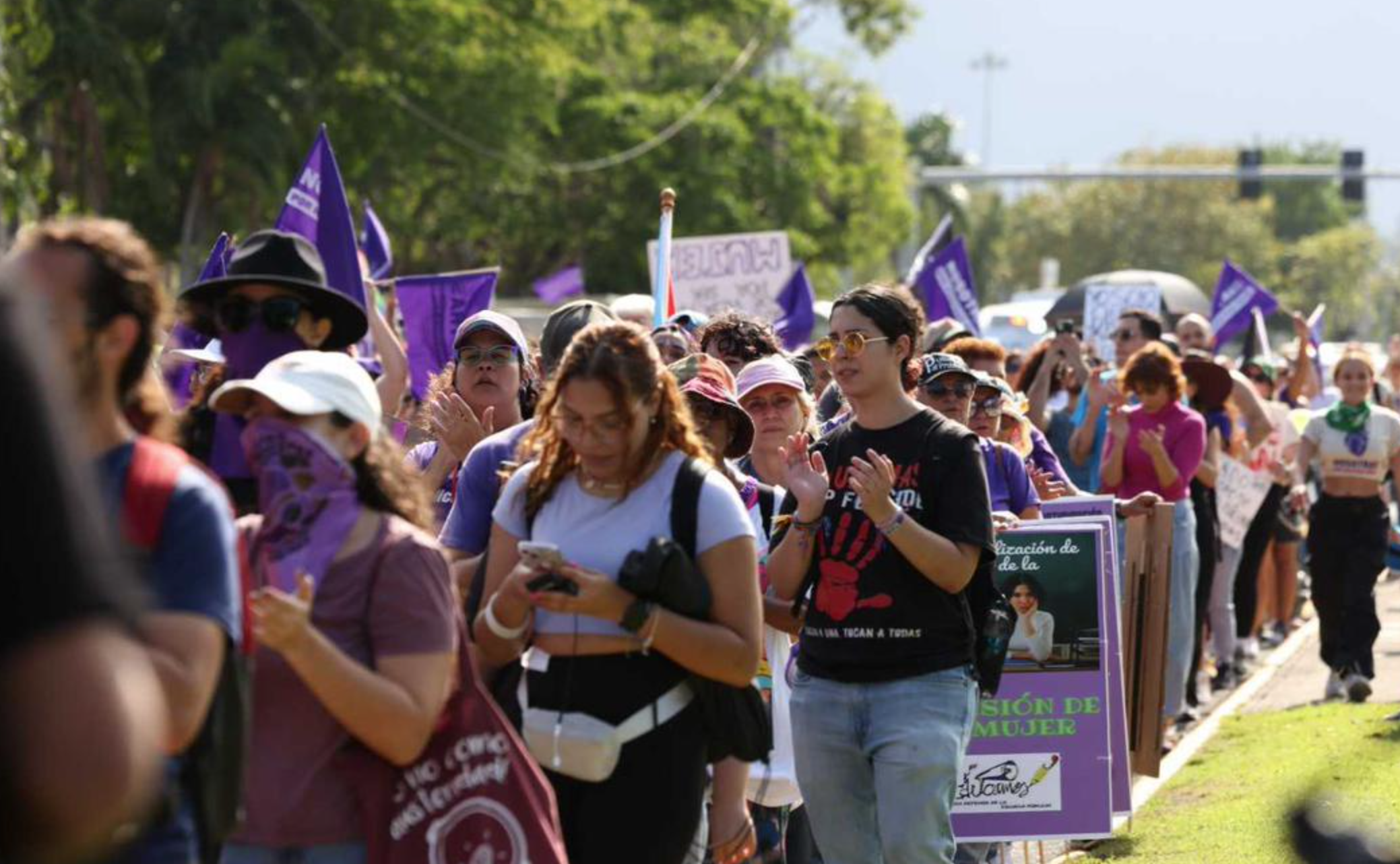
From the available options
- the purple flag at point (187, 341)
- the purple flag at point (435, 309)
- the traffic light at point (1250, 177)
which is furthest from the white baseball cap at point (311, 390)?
the traffic light at point (1250, 177)

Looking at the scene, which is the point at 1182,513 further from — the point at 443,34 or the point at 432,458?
the point at 443,34

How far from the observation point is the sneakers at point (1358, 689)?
13.7m

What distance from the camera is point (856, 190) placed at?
2146 inches

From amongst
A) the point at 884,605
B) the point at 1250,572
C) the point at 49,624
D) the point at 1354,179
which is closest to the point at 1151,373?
the point at 1250,572

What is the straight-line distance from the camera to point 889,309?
21.6 ft

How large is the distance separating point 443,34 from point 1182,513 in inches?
983

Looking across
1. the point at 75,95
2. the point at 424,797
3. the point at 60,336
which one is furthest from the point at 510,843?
the point at 75,95

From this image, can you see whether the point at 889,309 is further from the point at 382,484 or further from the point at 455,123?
the point at 455,123

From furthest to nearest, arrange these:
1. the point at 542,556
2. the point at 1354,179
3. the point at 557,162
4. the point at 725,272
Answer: the point at 557,162 → the point at 1354,179 → the point at 725,272 → the point at 542,556

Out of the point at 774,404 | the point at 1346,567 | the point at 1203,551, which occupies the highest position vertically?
the point at 774,404

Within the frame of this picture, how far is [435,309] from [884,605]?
530 centimetres

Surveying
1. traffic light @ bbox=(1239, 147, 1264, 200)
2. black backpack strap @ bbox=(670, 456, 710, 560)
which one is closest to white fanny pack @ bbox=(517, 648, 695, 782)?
black backpack strap @ bbox=(670, 456, 710, 560)

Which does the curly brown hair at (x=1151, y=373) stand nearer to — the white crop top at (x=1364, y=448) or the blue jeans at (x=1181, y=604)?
the blue jeans at (x=1181, y=604)

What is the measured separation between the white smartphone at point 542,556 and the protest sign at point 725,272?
37.2ft
